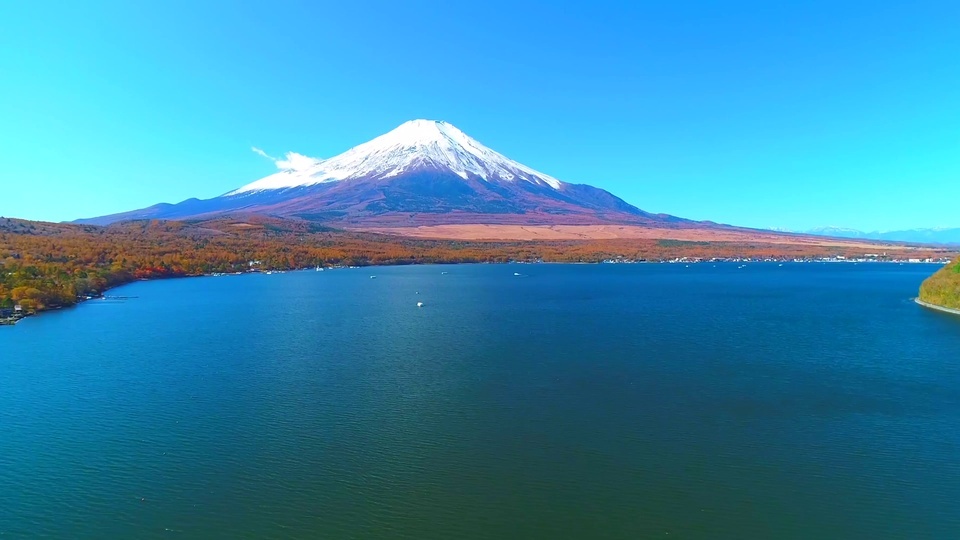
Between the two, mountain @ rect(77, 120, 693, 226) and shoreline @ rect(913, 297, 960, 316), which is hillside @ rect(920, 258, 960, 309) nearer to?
shoreline @ rect(913, 297, 960, 316)

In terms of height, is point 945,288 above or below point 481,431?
above

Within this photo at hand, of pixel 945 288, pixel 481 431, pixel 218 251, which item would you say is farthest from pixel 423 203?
pixel 481 431

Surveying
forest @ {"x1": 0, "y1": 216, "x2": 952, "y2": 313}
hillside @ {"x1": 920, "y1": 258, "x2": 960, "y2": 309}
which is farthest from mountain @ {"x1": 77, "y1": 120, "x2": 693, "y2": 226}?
hillside @ {"x1": 920, "y1": 258, "x2": 960, "y2": 309}

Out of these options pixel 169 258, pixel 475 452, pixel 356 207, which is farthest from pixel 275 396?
pixel 356 207

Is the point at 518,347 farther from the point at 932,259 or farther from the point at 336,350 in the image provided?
the point at 932,259

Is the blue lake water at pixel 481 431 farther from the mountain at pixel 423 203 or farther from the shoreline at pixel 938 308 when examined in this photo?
the mountain at pixel 423 203

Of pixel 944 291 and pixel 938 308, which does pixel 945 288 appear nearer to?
pixel 944 291
